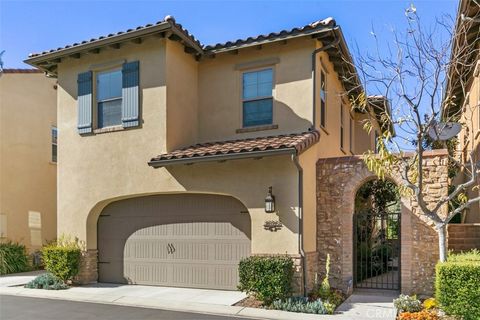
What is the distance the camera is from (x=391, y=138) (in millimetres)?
8609

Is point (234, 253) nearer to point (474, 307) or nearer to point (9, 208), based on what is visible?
point (474, 307)

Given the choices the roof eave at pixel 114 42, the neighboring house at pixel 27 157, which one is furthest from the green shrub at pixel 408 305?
the neighboring house at pixel 27 157

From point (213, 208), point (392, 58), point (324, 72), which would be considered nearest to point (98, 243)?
point (213, 208)

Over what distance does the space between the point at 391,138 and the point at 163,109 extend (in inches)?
241

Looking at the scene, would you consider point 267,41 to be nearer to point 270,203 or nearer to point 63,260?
point 270,203

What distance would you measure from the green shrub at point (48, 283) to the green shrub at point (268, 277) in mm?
5597

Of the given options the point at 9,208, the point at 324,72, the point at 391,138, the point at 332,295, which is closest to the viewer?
the point at 391,138

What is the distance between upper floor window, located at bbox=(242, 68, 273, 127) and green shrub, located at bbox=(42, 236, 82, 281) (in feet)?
20.9

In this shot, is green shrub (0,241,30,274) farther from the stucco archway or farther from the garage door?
the garage door

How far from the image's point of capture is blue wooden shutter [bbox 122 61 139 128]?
11.9 metres

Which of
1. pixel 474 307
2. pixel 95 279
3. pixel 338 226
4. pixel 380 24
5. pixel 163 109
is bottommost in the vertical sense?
pixel 95 279

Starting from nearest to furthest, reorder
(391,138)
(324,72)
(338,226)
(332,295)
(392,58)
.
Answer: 1. (391,138)
2. (392,58)
3. (332,295)
4. (338,226)
5. (324,72)

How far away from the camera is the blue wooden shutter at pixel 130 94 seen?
38.9 ft

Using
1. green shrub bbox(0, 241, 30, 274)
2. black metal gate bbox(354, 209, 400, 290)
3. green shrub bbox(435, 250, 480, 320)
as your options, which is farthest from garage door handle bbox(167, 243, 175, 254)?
green shrub bbox(0, 241, 30, 274)
